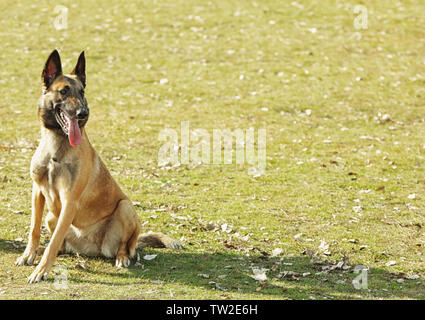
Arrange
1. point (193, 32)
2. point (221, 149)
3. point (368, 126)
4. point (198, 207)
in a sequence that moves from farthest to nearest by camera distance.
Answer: point (193, 32) → point (368, 126) → point (221, 149) → point (198, 207)

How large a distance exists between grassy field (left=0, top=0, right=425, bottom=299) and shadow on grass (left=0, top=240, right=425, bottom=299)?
3 cm

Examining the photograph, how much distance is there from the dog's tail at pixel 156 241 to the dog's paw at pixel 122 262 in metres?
0.65

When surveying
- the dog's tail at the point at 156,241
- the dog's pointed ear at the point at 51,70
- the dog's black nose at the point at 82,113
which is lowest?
the dog's tail at the point at 156,241

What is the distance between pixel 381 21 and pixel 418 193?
15.6 m

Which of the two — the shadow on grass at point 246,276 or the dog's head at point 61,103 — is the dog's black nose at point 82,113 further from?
the shadow on grass at point 246,276

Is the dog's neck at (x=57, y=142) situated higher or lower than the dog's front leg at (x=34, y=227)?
higher

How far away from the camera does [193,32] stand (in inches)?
997

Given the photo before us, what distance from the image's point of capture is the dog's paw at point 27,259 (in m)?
8.16

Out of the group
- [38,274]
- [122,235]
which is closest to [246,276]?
[122,235]

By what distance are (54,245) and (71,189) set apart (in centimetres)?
68

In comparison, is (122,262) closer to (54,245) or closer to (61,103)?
(54,245)

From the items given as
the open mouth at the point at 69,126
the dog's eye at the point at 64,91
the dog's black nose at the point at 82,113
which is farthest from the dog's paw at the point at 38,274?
the dog's eye at the point at 64,91

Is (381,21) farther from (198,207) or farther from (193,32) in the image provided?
(198,207)

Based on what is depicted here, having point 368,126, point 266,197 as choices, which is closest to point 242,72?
point 368,126
